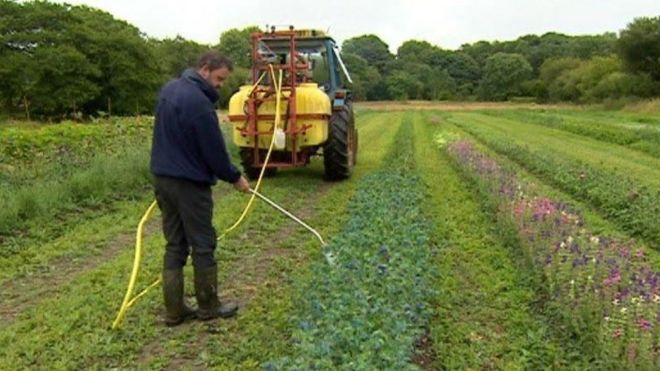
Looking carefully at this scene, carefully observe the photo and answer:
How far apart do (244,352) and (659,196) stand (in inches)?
283

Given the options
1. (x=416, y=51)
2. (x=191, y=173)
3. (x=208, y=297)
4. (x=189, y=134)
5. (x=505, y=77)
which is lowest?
(x=208, y=297)

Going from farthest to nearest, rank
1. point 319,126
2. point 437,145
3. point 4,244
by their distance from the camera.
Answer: point 437,145 < point 319,126 < point 4,244

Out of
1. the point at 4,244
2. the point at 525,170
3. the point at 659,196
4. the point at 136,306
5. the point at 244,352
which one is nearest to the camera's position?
the point at 244,352

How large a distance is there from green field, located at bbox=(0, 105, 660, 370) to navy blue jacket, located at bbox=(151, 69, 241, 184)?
122cm

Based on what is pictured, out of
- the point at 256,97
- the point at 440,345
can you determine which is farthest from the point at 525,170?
the point at 440,345

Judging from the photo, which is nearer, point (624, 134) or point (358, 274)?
point (358, 274)

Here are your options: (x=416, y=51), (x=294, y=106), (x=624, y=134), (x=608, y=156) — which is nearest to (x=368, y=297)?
(x=294, y=106)

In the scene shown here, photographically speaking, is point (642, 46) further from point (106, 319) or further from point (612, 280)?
point (106, 319)

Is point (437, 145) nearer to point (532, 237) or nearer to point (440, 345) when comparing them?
point (532, 237)

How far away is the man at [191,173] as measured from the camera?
5.06 metres

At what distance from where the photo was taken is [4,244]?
7492 millimetres

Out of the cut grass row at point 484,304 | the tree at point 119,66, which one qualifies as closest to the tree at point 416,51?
the tree at point 119,66

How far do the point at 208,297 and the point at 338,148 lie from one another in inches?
252

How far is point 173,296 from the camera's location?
529cm
